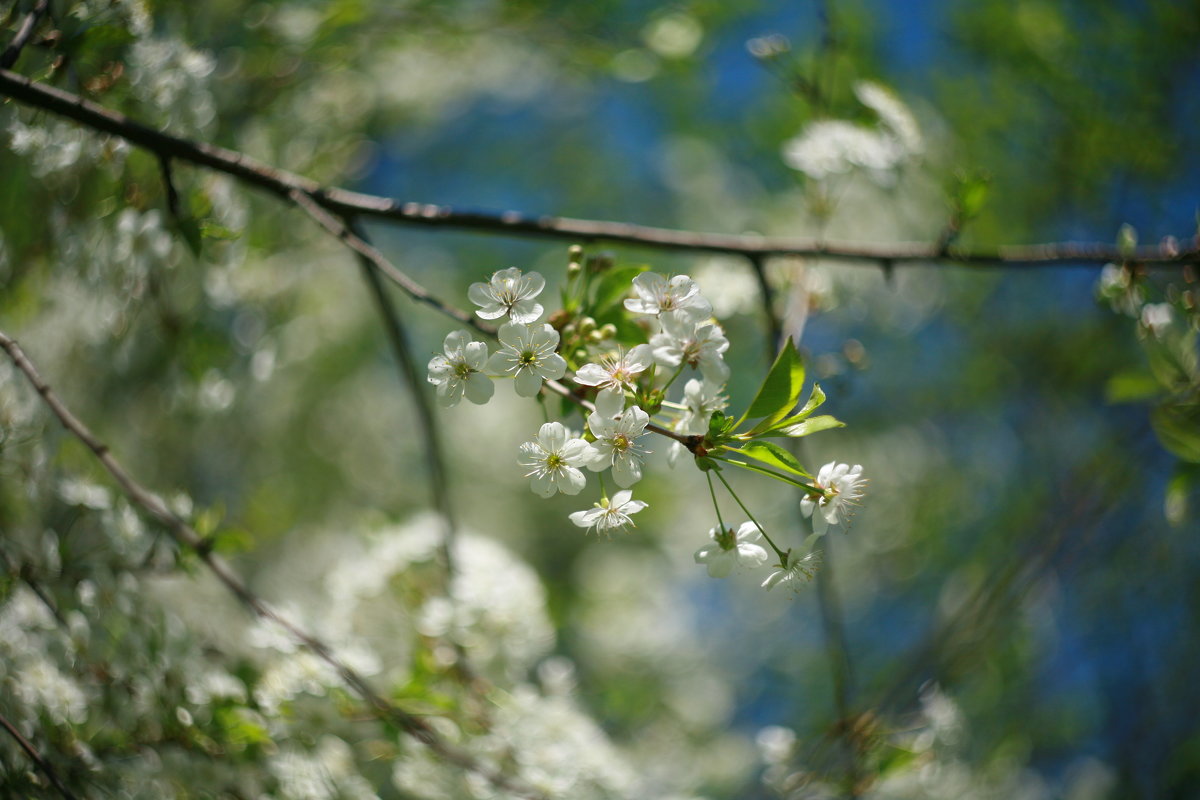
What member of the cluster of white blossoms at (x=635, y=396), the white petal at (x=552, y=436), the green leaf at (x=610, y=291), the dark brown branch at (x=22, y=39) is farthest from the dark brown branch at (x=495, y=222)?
the white petal at (x=552, y=436)

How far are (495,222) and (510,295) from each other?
317 mm

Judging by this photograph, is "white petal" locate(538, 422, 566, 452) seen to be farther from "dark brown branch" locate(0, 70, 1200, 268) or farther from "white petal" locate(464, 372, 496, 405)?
"dark brown branch" locate(0, 70, 1200, 268)

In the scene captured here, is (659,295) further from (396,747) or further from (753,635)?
(753,635)

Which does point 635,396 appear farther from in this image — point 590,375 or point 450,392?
point 450,392

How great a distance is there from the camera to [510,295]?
0.84 meters

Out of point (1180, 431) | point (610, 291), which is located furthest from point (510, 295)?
point (1180, 431)

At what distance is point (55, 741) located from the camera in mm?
1209

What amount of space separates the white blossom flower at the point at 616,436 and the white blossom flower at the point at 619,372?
0.06 feet

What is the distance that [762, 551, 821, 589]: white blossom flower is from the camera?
85cm

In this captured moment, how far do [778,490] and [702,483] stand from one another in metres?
0.42

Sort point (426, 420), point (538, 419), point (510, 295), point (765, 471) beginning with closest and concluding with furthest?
1. point (765, 471)
2. point (510, 295)
3. point (426, 420)
4. point (538, 419)

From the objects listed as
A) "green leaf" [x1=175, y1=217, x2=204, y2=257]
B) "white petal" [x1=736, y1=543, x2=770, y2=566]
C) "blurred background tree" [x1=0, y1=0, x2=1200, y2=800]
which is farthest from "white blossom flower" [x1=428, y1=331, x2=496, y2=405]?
"blurred background tree" [x1=0, y1=0, x2=1200, y2=800]

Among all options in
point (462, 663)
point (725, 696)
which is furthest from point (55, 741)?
point (725, 696)

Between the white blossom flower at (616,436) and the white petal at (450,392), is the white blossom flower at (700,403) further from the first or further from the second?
the white petal at (450,392)
